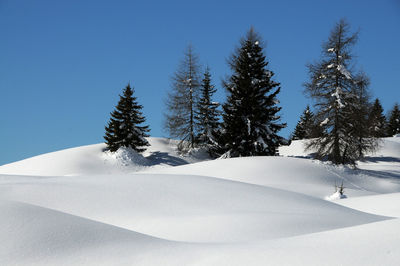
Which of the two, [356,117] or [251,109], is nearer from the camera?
[356,117]

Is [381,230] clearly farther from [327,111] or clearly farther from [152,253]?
[327,111]

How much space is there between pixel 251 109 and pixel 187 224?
19188mm

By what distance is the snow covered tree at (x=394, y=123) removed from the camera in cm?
5438

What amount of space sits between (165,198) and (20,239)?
4073 mm

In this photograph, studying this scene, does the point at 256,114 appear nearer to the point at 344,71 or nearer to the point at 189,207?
the point at 344,71

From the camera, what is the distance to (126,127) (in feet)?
93.0

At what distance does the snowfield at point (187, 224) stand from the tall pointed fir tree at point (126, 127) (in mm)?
16245

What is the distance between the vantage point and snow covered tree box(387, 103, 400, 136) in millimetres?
54375

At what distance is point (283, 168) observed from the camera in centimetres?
1689

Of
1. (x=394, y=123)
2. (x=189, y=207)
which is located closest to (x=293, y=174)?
(x=189, y=207)

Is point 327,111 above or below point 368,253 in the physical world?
above

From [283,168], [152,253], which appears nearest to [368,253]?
[152,253]

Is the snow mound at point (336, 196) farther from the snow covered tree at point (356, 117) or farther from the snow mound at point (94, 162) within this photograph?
the snow mound at point (94, 162)

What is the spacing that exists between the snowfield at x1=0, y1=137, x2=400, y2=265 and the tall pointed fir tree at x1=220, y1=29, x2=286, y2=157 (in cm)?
927
